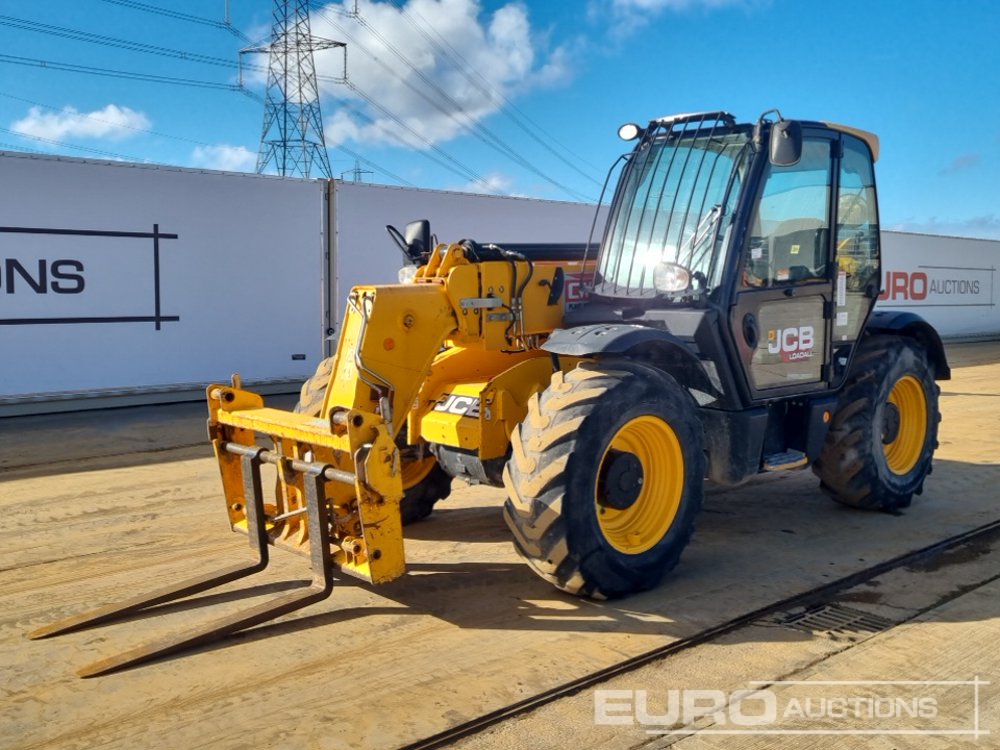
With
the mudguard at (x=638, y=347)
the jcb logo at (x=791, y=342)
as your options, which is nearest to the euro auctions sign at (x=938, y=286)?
the jcb logo at (x=791, y=342)

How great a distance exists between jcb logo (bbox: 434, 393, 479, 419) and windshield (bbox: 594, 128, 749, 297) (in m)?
1.22

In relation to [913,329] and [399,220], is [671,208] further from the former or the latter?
[399,220]

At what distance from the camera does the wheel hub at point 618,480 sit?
448cm

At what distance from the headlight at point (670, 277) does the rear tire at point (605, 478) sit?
772 millimetres

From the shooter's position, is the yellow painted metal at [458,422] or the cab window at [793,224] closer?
the yellow painted metal at [458,422]

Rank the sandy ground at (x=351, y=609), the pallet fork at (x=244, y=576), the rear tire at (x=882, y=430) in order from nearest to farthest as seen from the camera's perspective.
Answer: the sandy ground at (x=351, y=609), the pallet fork at (x=244, y=576), the rear tire at (x=882, y=430)

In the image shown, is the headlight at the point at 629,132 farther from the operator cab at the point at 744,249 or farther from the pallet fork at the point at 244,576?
the pallet fork at the point at 244,576

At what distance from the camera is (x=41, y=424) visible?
10.0m

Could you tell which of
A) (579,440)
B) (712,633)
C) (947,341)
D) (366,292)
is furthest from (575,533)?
(947,341)

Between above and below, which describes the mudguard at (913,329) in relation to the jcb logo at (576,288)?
below

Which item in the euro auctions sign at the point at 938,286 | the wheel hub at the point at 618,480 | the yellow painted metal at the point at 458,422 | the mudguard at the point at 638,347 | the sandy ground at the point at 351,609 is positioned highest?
the euro auctions sign at the point at 938,286

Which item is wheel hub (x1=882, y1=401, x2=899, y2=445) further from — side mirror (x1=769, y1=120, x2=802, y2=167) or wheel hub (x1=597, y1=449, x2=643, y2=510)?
wheel hub (x1=597, y1=449, x2=643, y2=510)

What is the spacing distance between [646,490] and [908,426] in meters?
2.89

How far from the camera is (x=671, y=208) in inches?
215
